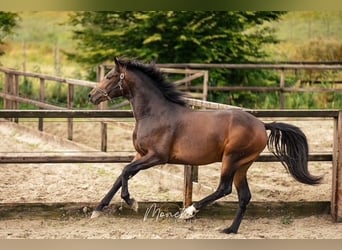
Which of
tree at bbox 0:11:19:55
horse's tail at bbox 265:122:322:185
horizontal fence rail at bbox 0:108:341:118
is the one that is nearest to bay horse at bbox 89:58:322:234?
horse's tail at bbox 265:122:322:185

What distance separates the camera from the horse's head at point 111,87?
4.55 meters

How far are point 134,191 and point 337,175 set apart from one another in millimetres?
2026

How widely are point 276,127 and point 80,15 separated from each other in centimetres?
1040

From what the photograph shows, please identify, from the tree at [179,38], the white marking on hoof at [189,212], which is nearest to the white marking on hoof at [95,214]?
the white marking on hoof at [189,212]

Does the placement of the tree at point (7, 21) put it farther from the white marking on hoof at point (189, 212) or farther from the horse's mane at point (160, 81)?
the white marking on hoof at point (189, 212)

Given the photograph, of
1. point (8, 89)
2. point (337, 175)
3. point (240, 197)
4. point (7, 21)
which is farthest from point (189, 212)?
point (7, 21)

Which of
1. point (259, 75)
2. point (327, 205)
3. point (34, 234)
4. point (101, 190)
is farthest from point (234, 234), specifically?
point (259, 75)

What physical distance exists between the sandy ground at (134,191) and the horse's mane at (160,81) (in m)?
0.99

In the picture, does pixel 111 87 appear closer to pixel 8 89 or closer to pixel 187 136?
pixel 187 136

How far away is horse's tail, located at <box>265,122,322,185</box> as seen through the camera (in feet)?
15.4

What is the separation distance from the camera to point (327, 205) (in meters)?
5.26

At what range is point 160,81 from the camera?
4754 millimetres

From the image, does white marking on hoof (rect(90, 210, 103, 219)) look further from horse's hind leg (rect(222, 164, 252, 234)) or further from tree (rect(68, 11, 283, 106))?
tree (rect(68, 11, 283, 106))
